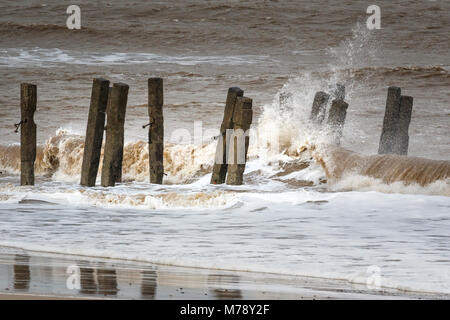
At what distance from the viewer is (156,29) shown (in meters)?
32.8

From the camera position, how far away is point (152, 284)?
5.68m

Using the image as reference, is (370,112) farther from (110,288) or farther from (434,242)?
(110,288)

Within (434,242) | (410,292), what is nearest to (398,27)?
(434,242)

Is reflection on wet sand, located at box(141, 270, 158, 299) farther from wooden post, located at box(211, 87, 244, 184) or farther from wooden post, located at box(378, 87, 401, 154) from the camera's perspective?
wooden post, located at box(378, 87, 401, 154)

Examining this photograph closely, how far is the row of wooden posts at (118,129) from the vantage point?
36.0 feet

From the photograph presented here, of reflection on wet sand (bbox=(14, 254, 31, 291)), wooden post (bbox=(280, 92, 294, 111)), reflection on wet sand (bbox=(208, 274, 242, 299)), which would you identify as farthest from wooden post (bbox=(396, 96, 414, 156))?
reflection on wet sand (bbox=(14, 254, 31, 291))

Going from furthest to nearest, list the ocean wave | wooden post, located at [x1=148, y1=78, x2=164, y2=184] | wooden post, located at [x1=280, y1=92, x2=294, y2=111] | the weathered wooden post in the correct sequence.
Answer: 1. the ocean wave
2. wooden post, located at [x1=280, y1=92, x2=294, y2=111]
3. the weathered wooden post
4. wooden post, located at [x1=148, y1=78, x2=164, y2=184]

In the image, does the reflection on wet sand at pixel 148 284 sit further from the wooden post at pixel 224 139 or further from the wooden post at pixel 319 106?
the wooden post at pixel 319 106

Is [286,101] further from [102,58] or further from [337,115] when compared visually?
[102,58]

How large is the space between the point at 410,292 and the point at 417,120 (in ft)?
45.1

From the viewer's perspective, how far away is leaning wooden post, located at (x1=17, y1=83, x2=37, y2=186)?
37.9 feet

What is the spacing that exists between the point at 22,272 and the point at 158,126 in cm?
554

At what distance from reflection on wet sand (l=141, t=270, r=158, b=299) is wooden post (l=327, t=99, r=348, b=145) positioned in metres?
5.51

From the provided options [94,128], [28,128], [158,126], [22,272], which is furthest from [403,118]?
[22,272]
